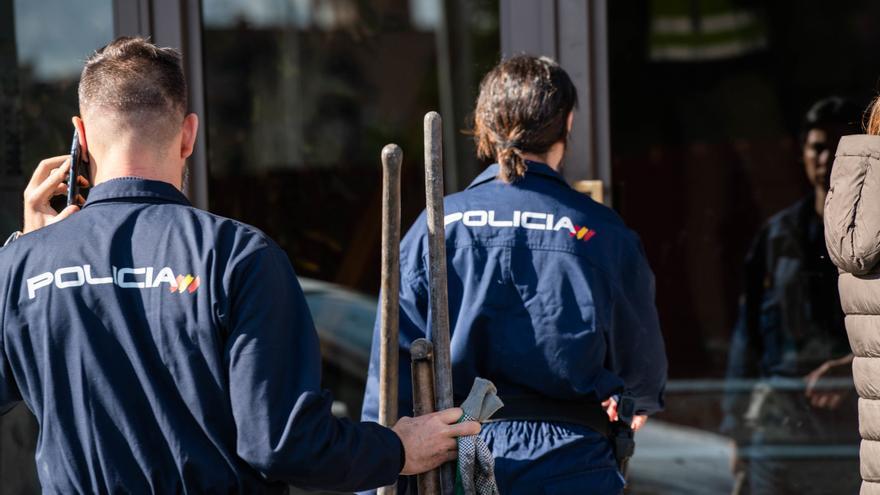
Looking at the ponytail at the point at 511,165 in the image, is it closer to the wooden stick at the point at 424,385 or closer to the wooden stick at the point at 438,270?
the wooden stick at the point at 438,270

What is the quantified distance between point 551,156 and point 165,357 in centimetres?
109

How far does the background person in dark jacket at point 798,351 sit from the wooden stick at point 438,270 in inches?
118

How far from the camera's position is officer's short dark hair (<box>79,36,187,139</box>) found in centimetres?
197

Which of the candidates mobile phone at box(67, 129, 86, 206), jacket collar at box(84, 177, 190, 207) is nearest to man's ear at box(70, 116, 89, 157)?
mobile phone at box(67, 129, 86, 206)

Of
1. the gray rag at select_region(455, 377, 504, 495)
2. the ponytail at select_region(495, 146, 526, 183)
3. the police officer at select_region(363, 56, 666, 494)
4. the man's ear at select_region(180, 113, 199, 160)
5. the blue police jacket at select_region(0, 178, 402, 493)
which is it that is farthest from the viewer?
the ponytail at select_region(495, 146, 526, 183)

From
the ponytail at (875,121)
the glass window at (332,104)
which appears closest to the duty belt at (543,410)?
the ponytail at (875,121)

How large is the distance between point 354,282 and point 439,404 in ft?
8.62

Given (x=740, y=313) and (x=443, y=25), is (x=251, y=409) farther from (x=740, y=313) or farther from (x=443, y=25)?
(x=740, y=313)

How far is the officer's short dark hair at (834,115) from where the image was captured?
16.3 feet

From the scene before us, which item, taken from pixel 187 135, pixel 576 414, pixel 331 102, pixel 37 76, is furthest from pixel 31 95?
pixel 576 414

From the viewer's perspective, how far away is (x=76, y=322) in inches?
71.8

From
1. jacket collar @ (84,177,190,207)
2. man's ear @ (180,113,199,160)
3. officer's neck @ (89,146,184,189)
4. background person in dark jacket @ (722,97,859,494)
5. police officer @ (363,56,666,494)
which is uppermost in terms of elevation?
man's ear @ (180,113,199,160)

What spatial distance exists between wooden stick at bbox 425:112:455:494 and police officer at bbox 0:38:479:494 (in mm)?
306

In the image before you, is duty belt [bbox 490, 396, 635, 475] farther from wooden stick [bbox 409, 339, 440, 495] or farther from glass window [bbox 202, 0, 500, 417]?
glass window [bbox 202, 0, 500, 417]
